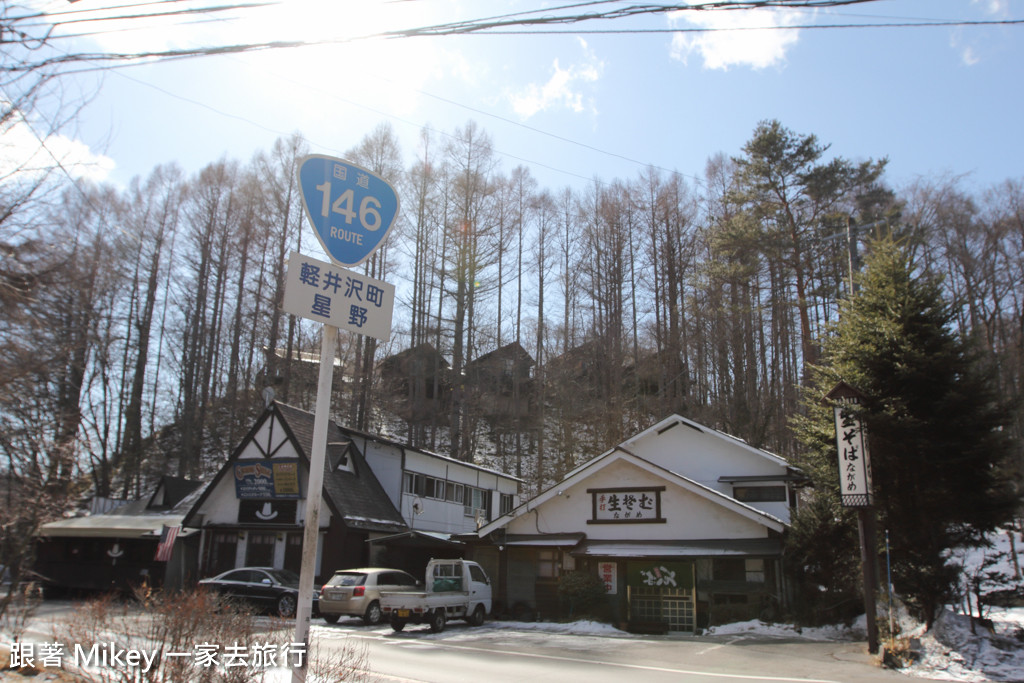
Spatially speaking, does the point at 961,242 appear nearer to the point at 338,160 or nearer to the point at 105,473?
the point at 338,160

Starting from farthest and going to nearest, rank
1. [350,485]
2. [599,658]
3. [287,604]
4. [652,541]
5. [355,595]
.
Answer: [350,485]
[652,541]
[287,604]
[355,595]
[599,658]

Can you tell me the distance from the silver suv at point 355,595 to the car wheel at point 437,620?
1.75 metres

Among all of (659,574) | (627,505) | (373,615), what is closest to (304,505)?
(373,615)

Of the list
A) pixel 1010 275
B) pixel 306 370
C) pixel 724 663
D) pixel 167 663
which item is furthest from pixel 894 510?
pixel 306 370

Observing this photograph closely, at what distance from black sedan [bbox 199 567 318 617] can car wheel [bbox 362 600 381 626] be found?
85.5 inches

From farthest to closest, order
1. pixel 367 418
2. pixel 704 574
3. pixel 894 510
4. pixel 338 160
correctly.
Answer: pixel 367 418
pixel 704 574
pixel 894 510
pixel 338 160

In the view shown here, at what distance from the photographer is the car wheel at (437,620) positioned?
17484 mm

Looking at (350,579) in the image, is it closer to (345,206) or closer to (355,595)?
(355,595)

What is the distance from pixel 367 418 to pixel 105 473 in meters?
14.4

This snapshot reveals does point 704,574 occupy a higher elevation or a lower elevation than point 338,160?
lower

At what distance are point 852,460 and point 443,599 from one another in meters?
10.9

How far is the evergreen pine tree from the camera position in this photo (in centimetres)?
1266

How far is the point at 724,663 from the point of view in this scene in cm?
1227

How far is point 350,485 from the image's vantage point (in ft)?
84.4
